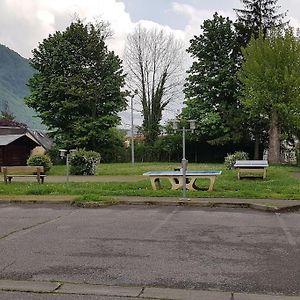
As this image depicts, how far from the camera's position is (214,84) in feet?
135

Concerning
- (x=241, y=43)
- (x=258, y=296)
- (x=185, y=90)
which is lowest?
(x=258, y=296)

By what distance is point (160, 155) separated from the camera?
45.8 meters

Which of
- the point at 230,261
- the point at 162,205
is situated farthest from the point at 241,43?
the point at 230,261

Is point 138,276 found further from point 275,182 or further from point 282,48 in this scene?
point 282,48

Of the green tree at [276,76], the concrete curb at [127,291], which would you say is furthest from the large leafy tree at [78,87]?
the concrete curb at [127,291]

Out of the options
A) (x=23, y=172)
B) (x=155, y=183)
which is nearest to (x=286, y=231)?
(x=155, y=183)

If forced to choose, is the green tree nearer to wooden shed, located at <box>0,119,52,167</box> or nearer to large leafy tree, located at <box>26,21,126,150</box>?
large leafy tree, located at <box>26,21,126,150</box>

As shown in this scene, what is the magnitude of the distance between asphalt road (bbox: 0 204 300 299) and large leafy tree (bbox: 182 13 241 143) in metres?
29.7

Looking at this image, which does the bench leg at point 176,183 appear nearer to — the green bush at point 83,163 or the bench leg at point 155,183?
the bench leg at point 155,183

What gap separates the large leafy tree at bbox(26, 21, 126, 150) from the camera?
132ft

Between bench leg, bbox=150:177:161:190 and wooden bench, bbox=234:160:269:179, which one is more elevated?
wooden bench, bbox=234:160:269:179

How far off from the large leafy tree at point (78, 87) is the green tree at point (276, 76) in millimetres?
13246

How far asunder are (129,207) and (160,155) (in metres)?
34.3

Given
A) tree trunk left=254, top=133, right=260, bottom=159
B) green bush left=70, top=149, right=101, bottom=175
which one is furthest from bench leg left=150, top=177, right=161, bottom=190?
tree trunk left=254, top=133, right=260, bottom=159
